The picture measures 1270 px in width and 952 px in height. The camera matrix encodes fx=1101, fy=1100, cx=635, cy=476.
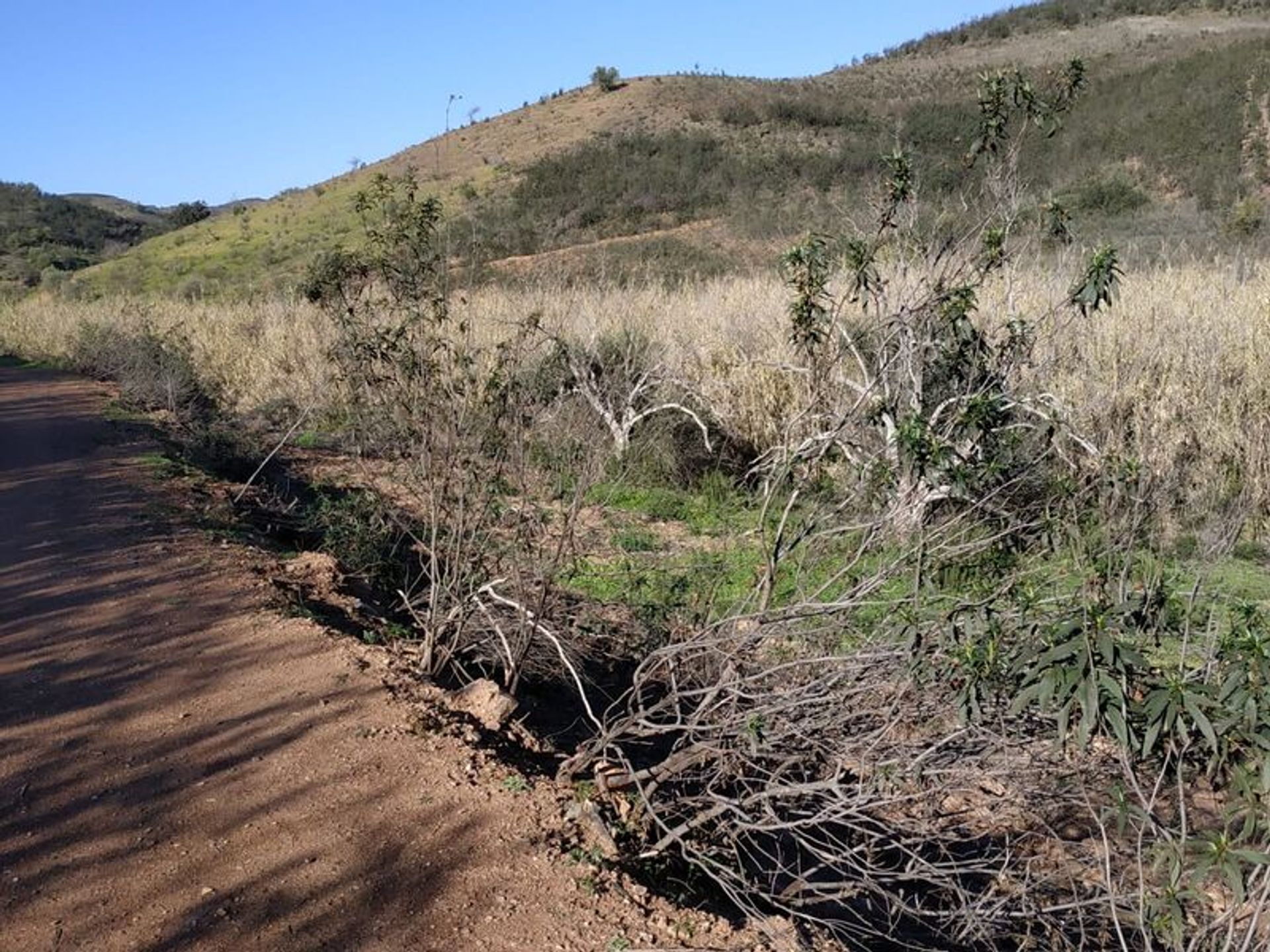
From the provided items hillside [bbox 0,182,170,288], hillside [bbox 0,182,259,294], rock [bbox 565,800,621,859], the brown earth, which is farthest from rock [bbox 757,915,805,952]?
hillside [bbox 0,182,170,288]

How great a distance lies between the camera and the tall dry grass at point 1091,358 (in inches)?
371

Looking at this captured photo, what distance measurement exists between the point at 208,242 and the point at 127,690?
42736 mm

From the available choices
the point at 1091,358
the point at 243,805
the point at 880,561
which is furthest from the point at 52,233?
the point at 880,561

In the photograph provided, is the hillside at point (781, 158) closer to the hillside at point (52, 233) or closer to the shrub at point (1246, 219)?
the shrub at point (1246, 219)

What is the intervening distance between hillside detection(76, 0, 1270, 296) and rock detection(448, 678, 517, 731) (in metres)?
13.0

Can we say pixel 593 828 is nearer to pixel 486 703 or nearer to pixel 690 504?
pixel 486 703

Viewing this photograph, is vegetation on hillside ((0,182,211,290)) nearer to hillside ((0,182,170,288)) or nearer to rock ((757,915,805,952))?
hillside ((0,182,170,288))

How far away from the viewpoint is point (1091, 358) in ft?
34.8

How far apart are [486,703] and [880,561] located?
6.55 feet

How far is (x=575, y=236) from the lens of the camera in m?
34.1

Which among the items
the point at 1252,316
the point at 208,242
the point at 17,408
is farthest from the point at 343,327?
the point at 208,242

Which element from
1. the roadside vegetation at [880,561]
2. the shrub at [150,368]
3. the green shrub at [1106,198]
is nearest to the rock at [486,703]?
the roadside vegetation at [880,561]

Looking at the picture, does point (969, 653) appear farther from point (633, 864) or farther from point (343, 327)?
point (343, 327)

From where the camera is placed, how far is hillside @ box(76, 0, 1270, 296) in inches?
1069
